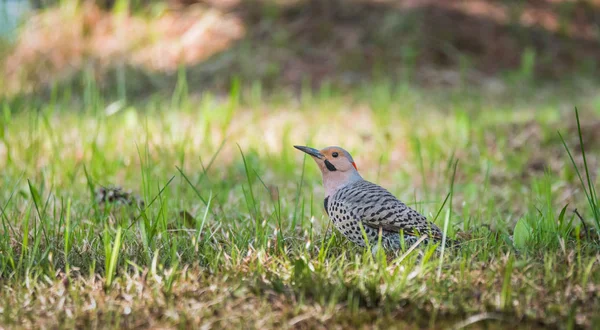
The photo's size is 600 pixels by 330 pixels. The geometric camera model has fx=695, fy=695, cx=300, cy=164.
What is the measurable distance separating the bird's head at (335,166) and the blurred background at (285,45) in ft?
14.8

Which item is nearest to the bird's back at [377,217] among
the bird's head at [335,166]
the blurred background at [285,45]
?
the bird's head at [335,166]

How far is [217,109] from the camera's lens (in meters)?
6.25

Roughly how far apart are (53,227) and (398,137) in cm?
349

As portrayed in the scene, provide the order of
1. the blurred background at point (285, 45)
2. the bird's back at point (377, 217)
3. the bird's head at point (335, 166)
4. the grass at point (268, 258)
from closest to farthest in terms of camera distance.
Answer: the grass at point (268, 258), the bird's back at point (377, 217), the bird's head at point (335, 166), the blurred background at point (285, 45)

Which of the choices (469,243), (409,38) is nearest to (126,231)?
(469,243)

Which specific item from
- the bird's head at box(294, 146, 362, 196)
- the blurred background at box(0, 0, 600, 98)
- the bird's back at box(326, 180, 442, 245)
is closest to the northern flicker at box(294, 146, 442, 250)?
the bird's back at box(326, 180, 442, 245)

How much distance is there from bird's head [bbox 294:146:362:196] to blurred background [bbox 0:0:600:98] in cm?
451

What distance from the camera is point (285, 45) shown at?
8836mm

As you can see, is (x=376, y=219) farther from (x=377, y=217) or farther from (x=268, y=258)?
(x=268, y=258)

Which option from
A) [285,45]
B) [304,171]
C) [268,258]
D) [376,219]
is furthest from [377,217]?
[285,45]

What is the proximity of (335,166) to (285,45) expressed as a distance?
5.50 meters

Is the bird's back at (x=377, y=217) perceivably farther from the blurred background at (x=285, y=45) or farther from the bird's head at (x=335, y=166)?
the blurred background at (x=285, y=45)

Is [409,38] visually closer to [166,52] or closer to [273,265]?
[166,52]

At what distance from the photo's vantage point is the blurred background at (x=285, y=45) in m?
8.34
